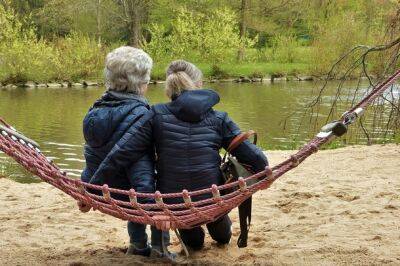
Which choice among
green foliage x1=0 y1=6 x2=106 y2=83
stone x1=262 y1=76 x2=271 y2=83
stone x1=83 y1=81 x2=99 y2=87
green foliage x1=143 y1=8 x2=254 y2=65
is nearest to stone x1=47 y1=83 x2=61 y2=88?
green foliage x1=0 y1=6 x2=106 y2=83

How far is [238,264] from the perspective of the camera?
9.44 feet

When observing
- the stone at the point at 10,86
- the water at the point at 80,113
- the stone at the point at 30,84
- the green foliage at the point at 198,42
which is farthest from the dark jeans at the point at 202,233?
the green foliage at the point at 198,42

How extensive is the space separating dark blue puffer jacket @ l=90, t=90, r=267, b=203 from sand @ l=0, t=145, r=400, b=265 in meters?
0.49

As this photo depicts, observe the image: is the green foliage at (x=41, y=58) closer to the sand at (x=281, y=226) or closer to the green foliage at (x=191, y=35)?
the green foliage at (x=191, y=35)

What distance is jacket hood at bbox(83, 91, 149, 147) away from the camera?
8.84 feet

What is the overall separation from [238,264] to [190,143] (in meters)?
0.68

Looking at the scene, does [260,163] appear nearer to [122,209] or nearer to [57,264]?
[122,209]

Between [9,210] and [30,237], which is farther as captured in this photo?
[9,210]

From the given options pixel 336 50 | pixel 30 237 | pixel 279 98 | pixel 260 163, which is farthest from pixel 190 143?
pixel 336 50

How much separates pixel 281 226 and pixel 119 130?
1459mm

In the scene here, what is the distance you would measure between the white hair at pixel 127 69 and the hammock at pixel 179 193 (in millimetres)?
500

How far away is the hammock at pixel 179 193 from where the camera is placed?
7.99 ft

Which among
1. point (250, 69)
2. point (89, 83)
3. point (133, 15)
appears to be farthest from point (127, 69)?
point (133, 15)

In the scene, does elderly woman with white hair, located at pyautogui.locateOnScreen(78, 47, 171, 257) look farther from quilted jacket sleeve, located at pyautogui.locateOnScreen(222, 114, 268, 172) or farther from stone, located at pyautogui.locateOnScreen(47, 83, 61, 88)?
stone, located at pyautogui.locateOnScreen(47, 83, 61, 88)
